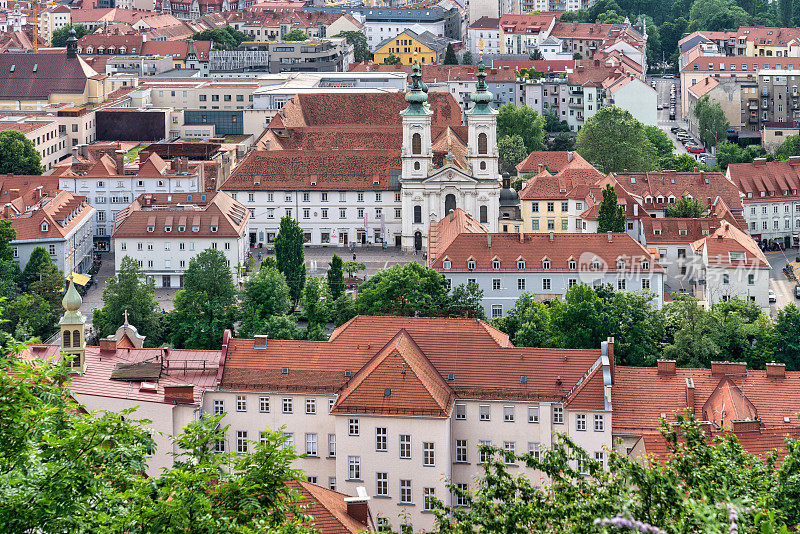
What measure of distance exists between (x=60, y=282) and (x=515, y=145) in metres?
52.1

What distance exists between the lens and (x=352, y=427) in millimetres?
53156

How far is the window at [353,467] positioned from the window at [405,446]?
60.9 inches

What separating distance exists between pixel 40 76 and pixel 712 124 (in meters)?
63.3

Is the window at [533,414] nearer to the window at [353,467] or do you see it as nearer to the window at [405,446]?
the window at [405,446]

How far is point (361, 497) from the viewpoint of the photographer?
1810 inches

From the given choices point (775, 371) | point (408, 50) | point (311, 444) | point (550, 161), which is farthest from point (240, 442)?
point (408, 50)

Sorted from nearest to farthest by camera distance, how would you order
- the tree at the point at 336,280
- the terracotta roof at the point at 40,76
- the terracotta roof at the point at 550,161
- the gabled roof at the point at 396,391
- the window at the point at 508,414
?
the gabled roof at the point at 396,391
the window at the point at 508,414
the tree at the point at 336,280
the terracotta roof at the point at 550,161
the terracotta roof at the point at 40,76

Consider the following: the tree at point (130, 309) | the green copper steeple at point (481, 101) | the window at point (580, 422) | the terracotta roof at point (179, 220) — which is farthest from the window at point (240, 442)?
the green copper steeple at point (481, 101)

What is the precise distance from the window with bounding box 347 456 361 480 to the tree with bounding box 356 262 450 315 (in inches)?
744

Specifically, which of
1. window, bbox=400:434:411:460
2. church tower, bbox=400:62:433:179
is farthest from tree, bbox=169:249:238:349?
church tower, bbox=400:62:433:179

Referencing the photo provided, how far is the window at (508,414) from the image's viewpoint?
5525cm

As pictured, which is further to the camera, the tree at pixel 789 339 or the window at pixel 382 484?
the tree at pixel 789 339

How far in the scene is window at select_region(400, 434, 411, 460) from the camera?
5288 cm

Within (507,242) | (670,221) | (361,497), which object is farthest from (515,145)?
(361,497)
